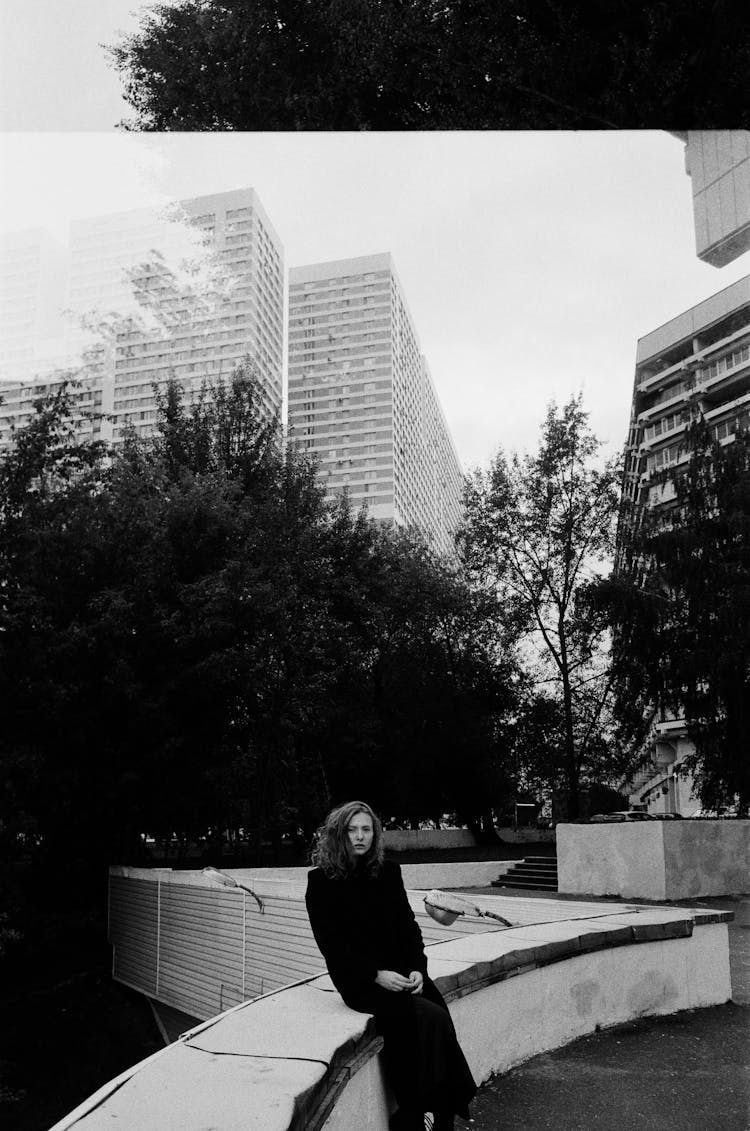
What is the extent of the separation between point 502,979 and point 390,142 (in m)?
2.82

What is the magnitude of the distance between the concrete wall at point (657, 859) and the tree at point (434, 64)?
7167 mm

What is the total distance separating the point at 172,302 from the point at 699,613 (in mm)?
7148

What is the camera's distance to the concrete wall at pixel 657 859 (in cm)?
869

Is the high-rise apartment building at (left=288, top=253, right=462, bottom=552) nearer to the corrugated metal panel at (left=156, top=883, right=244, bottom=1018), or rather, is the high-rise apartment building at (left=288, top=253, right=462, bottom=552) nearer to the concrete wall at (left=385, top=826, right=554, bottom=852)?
the concrete wall at (left=385, top=826, right=554, bottom=852)

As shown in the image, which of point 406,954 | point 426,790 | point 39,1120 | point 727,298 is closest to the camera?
point 406,954

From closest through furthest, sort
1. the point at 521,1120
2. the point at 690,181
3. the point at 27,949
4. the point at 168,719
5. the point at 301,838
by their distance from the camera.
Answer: the point at 521,1120 → the point at 690,181 → the point at 27,949 → the point at 168,719 → the point at 301,838

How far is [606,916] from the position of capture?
3.57m

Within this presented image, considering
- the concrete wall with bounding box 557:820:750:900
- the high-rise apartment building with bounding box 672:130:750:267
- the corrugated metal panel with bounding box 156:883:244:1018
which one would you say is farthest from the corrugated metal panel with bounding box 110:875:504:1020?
the concrete wall with bounding box 557:820:750:900

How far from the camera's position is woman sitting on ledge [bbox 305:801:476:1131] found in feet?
6.10

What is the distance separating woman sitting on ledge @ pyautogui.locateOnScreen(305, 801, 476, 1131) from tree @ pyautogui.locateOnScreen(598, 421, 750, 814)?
356 inches

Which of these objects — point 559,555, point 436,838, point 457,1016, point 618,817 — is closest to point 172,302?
point 559,555

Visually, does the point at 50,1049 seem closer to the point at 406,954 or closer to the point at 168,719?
the point at 168,719

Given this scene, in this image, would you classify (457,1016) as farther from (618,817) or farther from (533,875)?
(618,817)

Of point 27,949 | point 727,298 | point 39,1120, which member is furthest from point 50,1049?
point 727,298
